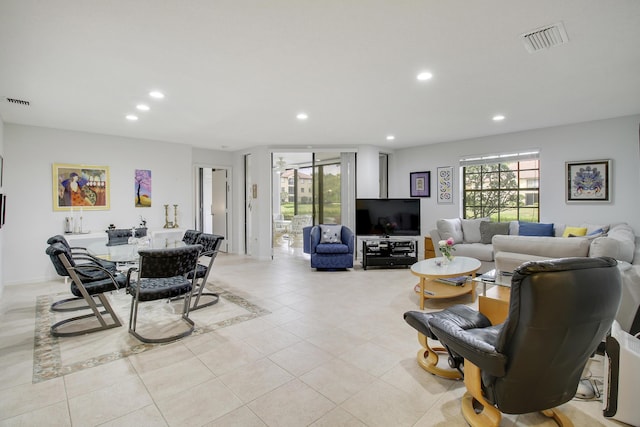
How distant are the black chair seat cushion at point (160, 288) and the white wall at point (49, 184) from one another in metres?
3.03

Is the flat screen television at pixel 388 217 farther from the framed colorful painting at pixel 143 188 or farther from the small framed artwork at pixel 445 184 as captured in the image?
the framed colorful painting at pixel 143 188

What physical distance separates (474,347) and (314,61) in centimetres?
251

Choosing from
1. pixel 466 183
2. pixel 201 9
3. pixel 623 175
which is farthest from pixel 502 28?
pixel 466 183

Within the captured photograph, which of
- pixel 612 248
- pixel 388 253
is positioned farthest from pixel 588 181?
pixel 388 253

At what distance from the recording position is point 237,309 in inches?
152

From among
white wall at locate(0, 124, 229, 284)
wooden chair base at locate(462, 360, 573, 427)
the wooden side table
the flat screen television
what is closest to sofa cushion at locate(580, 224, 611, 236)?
the wooden side table

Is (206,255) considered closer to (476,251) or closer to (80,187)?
(80,187)

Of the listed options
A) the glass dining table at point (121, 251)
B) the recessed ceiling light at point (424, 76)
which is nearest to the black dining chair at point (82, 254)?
the glass dining table at point (121, 251)

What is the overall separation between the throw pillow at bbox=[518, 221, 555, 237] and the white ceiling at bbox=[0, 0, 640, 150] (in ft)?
5.64

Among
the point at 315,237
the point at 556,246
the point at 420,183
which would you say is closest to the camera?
the point at 556,246

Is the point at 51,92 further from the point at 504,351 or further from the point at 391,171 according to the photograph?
the point at 391,171

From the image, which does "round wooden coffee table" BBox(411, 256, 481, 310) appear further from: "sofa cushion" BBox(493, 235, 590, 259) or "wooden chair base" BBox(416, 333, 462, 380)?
"wooden chair base" BBox(416, 333, 462, 380)

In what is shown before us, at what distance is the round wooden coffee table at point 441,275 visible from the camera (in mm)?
3812

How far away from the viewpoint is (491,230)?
19.1 ft
